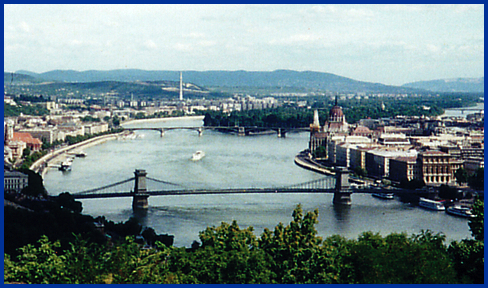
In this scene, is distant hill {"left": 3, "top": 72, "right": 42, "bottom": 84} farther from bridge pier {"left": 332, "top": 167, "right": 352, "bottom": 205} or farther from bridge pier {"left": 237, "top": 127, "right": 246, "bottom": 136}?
bridge pier {"left": 332, "top": 167, "right": 352, "bottom": 205}

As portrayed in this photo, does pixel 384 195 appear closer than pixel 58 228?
No

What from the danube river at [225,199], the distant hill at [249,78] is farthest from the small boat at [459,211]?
the distant hill at [249,78]

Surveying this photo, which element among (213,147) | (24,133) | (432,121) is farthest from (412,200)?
(432,121)

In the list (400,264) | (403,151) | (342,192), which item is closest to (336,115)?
(403,151)

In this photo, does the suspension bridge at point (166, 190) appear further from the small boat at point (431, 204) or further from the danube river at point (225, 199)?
the small boat at point (431, 204)

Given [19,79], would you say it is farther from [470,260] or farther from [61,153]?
[470,260]

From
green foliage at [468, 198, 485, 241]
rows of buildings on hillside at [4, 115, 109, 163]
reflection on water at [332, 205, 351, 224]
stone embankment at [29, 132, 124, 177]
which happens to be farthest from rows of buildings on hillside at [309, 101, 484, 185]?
green foliage at [468, 198, 485, 241]
